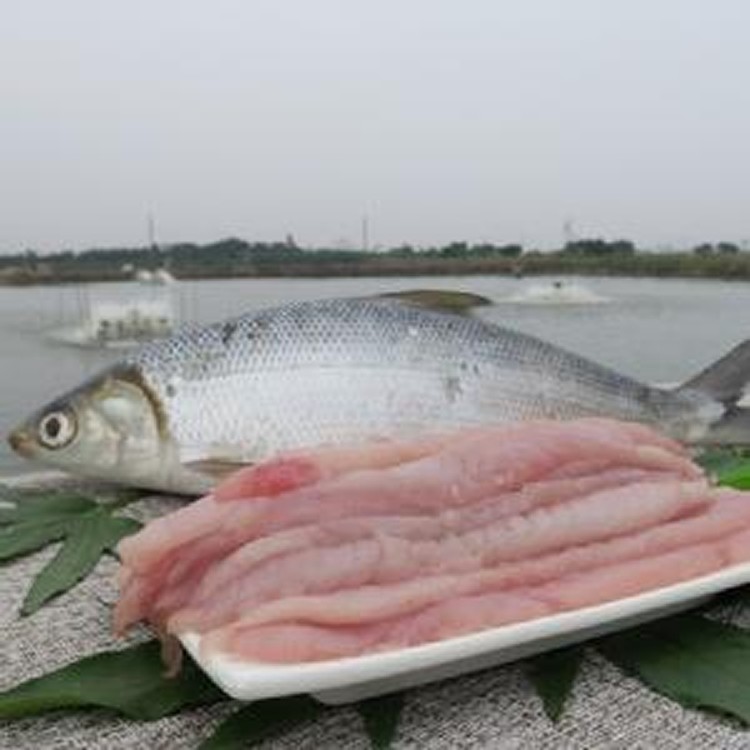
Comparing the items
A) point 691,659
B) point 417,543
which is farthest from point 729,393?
point 417,543

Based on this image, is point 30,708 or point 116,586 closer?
point 30,708

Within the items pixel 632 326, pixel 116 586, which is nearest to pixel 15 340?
pixel 632 326

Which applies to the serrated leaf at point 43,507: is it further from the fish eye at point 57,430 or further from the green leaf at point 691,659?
the green leaf at point 691,659

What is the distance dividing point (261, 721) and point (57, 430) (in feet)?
3.85

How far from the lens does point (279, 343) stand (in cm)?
229

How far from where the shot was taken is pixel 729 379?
2.44 meters

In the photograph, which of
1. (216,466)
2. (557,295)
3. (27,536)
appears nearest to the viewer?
(27,536)

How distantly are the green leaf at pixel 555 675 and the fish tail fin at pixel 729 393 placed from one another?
1.19m

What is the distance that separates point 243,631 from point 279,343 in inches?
46.0

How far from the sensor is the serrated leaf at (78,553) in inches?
63.0

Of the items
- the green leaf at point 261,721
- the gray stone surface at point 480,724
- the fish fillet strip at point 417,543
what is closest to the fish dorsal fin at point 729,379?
the fish fillet strip at point 417,543

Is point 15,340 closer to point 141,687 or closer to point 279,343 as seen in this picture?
point 279,343

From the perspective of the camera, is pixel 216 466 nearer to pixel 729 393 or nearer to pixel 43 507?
pixel 43 507

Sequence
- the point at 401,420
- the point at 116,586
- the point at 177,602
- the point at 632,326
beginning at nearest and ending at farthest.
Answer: the point at 177,602 < the point at 116,586 < the point at 401,420 < the point at 632,326
